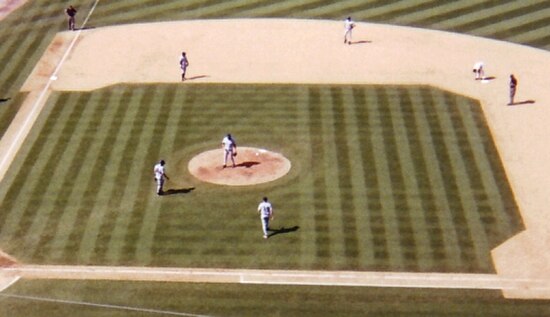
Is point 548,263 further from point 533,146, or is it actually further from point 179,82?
point 179,82

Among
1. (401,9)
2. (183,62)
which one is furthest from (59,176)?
(401,9)

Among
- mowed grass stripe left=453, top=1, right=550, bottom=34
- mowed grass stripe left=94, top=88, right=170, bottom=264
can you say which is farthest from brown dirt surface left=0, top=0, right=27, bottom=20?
mowed grass stripe left=453, top=1, right=550, bottom=34

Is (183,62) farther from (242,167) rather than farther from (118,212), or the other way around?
(118,212)

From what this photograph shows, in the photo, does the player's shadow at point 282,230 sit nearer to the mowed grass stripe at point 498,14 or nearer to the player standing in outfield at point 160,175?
the player standing in outfield at point 160,175

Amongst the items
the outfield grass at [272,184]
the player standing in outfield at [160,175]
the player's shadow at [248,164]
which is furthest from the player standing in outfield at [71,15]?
the player standing in outfield at [160,175]

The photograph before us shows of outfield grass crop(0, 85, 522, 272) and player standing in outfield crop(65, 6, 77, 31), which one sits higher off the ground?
player standing in outfield crop(65, 6, 77, 31)

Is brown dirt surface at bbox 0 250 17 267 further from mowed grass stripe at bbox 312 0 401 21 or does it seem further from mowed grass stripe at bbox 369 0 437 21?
mowed grass stripe at bbox 369 0 437 21
